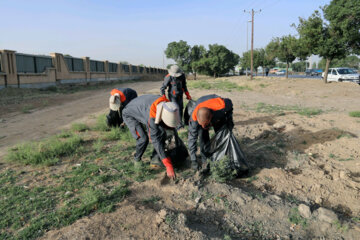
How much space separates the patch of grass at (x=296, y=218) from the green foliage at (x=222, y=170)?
829 mm

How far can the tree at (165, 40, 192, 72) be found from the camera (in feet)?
144

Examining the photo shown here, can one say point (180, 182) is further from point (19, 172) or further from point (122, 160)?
point (19, 172)

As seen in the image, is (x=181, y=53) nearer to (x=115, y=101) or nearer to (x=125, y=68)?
(x=125, y=68)

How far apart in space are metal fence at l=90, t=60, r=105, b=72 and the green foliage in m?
22.6

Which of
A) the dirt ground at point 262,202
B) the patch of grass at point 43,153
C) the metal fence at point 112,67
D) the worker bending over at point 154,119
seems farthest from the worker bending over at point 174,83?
the metal fence at point 112,67

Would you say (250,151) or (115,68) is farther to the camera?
(115,68)

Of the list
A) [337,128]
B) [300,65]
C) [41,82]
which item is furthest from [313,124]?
[300,65]

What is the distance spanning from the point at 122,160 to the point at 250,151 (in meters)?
2.17

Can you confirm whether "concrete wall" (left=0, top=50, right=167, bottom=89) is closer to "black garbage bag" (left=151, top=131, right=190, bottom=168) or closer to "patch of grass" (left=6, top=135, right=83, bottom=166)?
"patch of grass" (left=6, top=135, right=83, bottom=166)

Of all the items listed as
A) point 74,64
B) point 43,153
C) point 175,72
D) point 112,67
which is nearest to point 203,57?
point 112,67

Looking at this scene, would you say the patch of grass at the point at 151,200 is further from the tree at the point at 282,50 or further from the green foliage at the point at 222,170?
the tree at the point at 282,50

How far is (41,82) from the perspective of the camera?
Result: 15.3 m

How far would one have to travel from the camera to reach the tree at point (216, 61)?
3809cm

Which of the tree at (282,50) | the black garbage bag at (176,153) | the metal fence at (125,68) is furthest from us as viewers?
the metal fence at (125,68)
